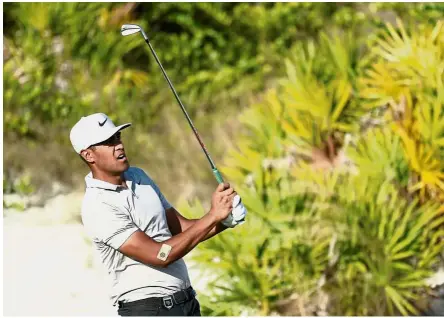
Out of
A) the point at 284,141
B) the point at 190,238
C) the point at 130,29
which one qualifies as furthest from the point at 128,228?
the point at 284,141

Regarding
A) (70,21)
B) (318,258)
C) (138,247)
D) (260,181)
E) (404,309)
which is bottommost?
(404,309)

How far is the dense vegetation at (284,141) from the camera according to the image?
25.6 ft

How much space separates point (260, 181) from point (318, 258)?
27.9 inches

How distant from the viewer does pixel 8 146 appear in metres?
12.2

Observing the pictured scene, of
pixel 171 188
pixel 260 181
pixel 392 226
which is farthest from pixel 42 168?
pixel 392 226

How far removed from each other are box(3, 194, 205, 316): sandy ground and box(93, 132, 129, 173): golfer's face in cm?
406

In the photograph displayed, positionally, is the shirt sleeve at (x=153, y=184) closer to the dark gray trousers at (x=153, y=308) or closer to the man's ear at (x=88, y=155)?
the man's ear at (x=88, y=155)

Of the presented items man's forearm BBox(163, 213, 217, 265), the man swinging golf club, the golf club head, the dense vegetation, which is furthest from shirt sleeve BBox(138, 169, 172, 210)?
the dense vegetation

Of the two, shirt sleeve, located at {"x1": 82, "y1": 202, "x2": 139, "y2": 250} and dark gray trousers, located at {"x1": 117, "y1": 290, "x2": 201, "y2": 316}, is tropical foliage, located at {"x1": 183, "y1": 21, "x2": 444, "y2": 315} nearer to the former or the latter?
dark gray trousers, located at {"x1": 117, "y1": 290, "x2": 201, "y2": 316}

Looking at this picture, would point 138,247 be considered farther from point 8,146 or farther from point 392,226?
point 8,146

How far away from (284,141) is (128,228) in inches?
191

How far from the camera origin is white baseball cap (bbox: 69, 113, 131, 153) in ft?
14.5

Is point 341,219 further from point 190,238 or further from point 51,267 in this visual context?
point 190,238

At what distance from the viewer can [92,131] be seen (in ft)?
14.6
